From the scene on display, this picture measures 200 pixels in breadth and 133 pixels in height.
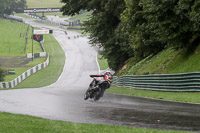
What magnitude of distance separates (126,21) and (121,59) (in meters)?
8.81

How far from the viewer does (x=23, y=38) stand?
111 metres

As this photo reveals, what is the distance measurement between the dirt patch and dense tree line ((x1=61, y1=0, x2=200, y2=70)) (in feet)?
107

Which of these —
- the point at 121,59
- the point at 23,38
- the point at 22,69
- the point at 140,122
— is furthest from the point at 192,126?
the point at 23,38

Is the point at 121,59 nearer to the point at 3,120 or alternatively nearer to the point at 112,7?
the point at 112,7

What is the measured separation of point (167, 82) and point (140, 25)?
365 inches

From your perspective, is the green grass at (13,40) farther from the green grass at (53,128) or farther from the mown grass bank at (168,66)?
the green grass at (53,128)

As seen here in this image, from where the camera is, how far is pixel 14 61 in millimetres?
77250

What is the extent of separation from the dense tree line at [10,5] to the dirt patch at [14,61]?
7464cm

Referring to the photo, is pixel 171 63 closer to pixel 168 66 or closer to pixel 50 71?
pixel 168 66

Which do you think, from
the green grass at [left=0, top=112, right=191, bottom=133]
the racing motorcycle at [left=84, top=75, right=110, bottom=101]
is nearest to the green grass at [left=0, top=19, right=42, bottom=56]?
the racing motorcycle at [left=84, top=75, right=110, bottom=101]

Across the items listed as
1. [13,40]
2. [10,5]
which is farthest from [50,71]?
[10,5]

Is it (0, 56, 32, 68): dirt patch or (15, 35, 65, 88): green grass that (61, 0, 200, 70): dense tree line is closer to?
(15, 35, 65, 88): green grass

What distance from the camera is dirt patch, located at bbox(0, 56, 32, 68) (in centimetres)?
7244

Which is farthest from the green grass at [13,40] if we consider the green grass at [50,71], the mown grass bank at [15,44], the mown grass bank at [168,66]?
the mown grass bank at [168,66]
